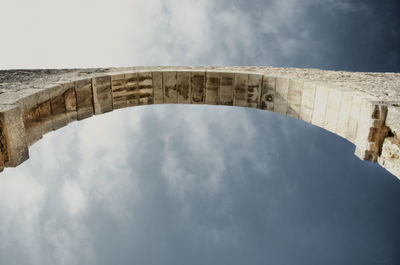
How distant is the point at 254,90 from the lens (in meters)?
5.70

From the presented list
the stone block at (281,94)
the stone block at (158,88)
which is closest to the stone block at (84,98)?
the stone block at (158,88)

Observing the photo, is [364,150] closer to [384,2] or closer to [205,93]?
[205,93]

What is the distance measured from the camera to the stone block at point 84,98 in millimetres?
5180

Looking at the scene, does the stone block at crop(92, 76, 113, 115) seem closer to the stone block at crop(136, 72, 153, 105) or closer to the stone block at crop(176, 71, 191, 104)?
the stone block at crop(136, 72, 153, 105)

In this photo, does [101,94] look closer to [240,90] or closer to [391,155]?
[240,90]

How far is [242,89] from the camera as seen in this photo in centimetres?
577

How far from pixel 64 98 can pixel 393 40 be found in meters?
12.1

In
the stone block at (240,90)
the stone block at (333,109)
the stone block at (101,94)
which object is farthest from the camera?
the stone block at (240,90)

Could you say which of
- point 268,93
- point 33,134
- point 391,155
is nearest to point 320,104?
point 268,93

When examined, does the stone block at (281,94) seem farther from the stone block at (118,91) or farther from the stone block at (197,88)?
the stone block at (118,91)

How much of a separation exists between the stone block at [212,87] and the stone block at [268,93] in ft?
2.57

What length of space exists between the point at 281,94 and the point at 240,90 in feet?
2.31

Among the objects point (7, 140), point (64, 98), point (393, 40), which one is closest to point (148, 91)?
point (64, 98)

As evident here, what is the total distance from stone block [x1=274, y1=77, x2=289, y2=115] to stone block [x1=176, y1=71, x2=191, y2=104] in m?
1.49
